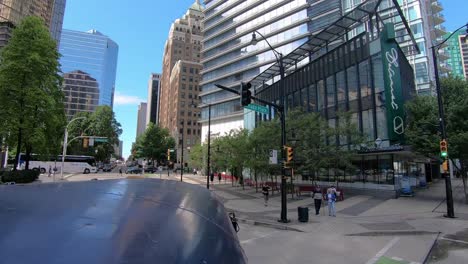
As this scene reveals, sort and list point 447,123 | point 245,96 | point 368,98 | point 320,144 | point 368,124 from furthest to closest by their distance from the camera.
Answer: point 368,124 < point 368,98 < point 320,144 < point 447,123 < point 245,96

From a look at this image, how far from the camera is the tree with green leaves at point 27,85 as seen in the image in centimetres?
2792

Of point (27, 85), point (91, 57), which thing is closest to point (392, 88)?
point (27, 85)

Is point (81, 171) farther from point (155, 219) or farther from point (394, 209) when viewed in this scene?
point (155, 219)

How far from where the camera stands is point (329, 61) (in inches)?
1256

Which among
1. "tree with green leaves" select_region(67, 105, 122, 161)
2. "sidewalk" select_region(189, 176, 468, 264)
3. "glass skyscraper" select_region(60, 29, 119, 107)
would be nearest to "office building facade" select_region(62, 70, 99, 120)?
"glass skyscraper" select_region(60, 29, 119, 107)

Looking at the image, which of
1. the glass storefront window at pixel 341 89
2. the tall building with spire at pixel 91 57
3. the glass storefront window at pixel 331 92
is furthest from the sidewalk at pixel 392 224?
the tall building with spire at pixel 91 57

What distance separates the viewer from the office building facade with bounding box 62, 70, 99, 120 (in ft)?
408

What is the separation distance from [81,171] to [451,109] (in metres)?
62.3

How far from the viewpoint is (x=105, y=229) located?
2154 millimetres

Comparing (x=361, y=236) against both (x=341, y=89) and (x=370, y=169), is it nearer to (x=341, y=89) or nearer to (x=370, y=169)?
(x=370, y=169)

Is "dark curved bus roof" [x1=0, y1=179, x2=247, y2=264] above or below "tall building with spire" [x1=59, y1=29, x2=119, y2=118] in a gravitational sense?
below

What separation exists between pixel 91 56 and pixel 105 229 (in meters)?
175

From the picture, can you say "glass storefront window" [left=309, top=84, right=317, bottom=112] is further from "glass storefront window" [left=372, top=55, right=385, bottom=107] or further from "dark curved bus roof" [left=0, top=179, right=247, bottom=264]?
"dark curved bus roof" [left=0, top=179, right=247, bottom=264]

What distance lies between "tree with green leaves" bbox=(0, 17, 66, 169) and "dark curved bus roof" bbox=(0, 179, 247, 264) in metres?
30.6
